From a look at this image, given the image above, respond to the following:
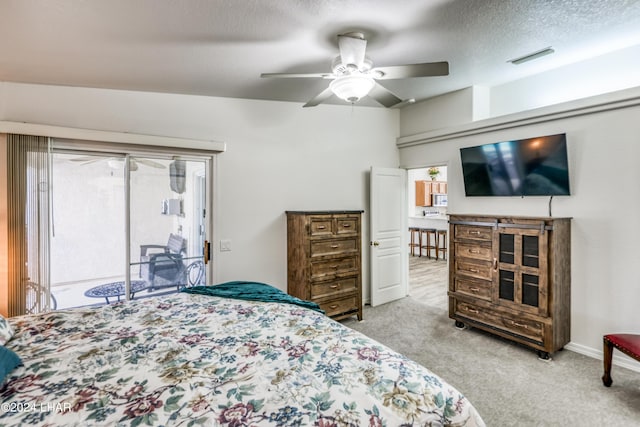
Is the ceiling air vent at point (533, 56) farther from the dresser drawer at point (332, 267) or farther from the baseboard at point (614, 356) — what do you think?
the baseboard at point (614, 356)

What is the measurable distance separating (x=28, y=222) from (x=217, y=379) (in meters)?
2.55

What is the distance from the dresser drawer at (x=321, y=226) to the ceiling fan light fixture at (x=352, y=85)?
164 cm

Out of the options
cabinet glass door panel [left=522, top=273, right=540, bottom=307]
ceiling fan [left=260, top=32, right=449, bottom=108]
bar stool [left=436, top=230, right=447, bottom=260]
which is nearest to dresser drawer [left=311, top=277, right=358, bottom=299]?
cabinet glass door panel [left=522, top=273, right=540, bottom=307]

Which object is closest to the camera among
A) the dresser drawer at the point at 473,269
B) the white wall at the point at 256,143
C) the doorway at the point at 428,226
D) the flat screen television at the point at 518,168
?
the white wall at the point at 256,143

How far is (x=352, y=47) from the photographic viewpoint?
7.28ft

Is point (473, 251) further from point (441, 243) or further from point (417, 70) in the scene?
point (441, 243)

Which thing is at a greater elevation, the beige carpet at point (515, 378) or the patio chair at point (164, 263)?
the patio chair at point (164, 263)

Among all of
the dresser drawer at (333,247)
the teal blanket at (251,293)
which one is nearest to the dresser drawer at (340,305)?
the dresser drawer at (333,247)

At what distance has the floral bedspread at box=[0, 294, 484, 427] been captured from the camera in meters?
1.04

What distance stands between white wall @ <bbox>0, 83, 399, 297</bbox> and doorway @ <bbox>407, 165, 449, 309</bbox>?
225cm

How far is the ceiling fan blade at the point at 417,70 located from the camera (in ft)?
6.55

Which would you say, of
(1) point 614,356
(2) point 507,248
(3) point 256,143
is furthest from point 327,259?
(1) point 614,356

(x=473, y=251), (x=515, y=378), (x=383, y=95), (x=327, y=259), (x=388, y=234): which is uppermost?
(x=383, y=95)

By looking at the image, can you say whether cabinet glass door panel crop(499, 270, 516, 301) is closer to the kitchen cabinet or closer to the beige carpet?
the beige carpet
